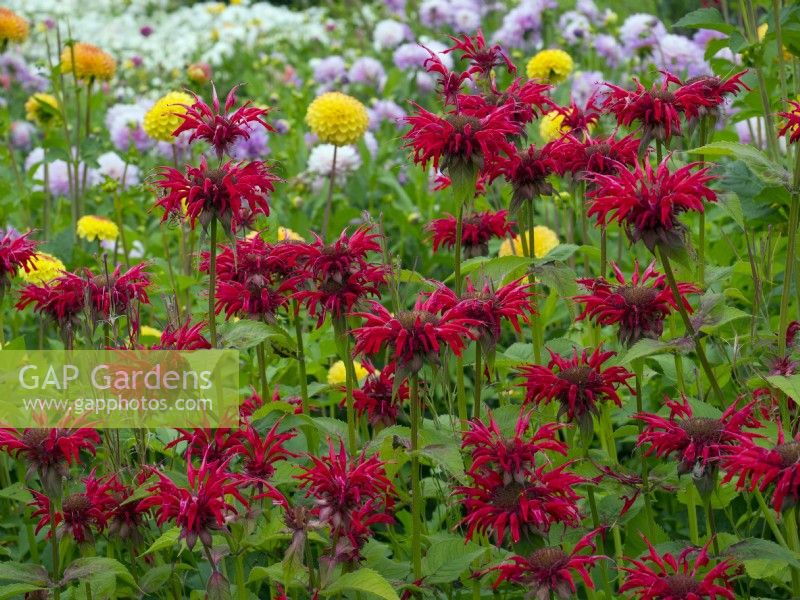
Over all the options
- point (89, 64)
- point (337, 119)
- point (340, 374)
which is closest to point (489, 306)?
point (340, 374)

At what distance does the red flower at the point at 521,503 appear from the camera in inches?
64.3

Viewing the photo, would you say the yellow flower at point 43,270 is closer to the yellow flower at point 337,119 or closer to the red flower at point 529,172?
the yellow flower at point 337,119

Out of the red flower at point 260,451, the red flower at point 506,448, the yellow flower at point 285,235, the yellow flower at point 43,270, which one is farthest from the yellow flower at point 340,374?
the red flower at point 506,448

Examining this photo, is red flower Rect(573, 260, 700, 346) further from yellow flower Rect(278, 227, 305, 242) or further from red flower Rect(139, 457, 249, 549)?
red flower Rect(139, 457, 249, 549)

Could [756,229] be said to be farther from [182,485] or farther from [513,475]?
[182,485]

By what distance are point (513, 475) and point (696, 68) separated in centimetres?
395

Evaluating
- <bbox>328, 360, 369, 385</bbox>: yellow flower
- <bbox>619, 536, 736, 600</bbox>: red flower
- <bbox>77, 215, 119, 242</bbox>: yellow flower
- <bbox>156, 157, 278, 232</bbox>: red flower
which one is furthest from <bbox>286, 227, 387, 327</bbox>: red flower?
<bbox>77, 215, 119, 242</bbox>: yellow flower

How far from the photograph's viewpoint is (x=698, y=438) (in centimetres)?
173

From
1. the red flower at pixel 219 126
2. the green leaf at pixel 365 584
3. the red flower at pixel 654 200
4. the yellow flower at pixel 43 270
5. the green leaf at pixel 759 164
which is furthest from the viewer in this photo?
the yellow flower at pixel 43 270

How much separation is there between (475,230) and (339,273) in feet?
2.03

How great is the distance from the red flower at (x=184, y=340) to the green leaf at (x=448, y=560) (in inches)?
21.7

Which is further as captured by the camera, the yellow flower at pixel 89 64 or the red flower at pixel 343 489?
the yellow flower at pixel 89 64

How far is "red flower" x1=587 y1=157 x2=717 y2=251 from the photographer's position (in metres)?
1.71

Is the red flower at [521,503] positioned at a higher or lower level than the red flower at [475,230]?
lower
